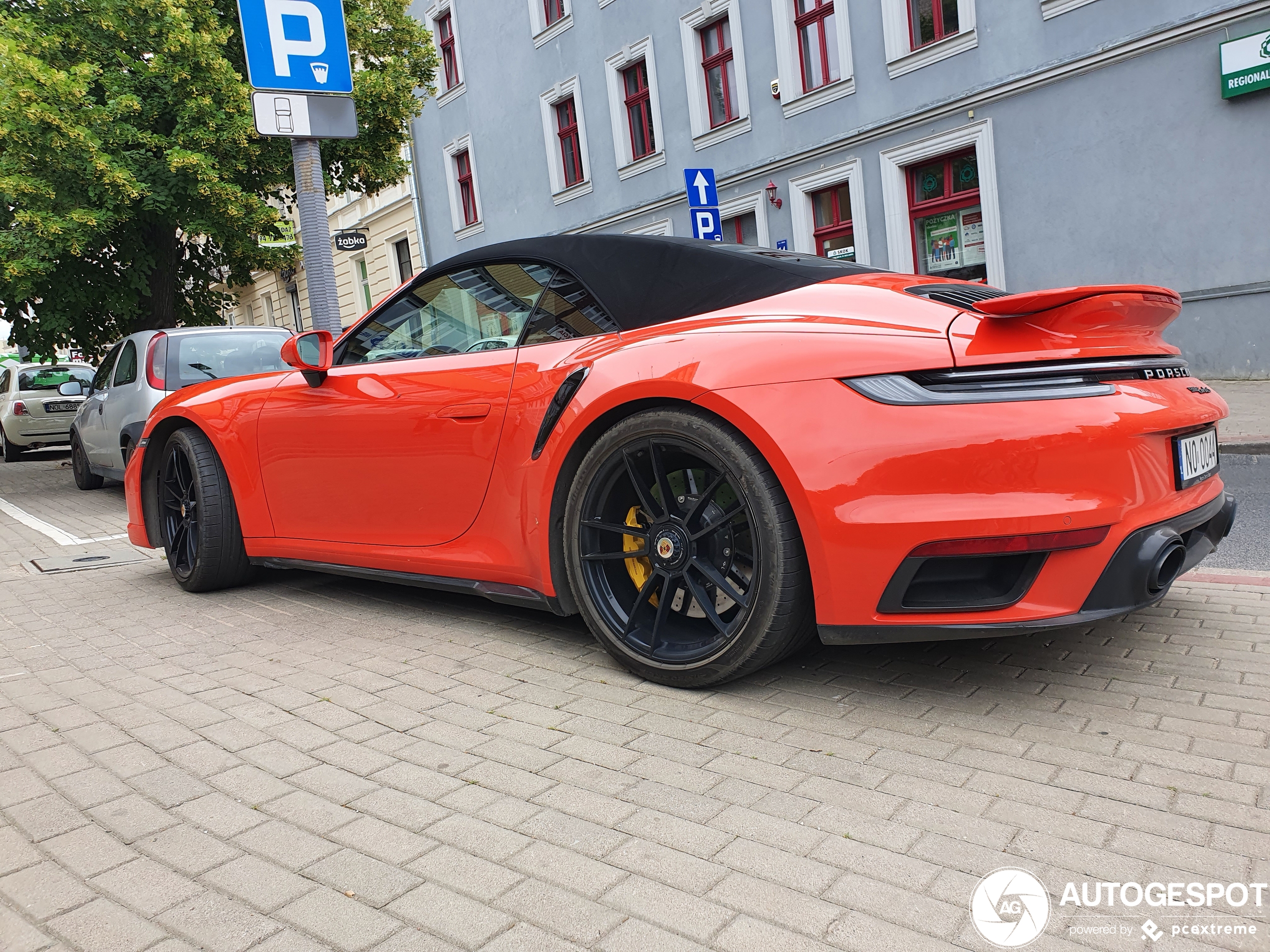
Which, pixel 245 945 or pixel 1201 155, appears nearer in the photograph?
pixel 245 945

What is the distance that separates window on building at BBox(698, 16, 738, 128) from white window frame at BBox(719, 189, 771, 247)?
1332 millimetres

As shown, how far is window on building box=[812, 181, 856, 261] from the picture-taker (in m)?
15.5

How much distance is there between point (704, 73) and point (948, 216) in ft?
18.9

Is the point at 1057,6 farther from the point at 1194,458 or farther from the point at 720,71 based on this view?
the point at 1194,458

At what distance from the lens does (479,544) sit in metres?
3.32

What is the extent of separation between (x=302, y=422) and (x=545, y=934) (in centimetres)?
277

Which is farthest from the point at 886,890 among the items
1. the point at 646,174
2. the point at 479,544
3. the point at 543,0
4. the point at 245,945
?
the point at 543,0

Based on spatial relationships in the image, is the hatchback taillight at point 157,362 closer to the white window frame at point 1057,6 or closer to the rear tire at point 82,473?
the rear tire at point 82,473

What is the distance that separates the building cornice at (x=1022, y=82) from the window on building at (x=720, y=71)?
110 centimetres

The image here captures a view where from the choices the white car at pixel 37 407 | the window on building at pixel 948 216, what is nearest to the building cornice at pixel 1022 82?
the window on building at pixel 948 216

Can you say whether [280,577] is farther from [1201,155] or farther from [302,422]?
[1201,155]

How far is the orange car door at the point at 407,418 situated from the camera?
332cm

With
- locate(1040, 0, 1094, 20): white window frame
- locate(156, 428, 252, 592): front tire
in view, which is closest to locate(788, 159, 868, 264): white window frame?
locate(1040, 0, 1094, 20): white window frame

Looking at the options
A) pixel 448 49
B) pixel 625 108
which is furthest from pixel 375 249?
pixel 625 108
